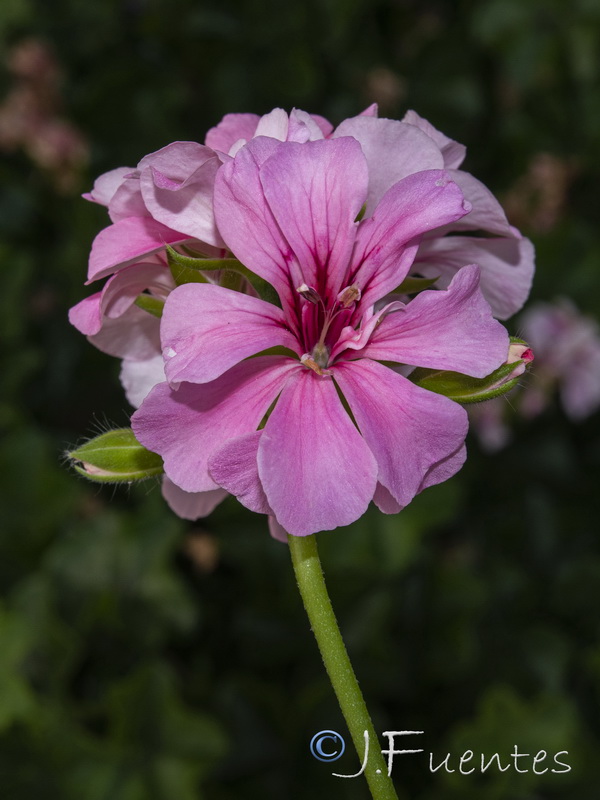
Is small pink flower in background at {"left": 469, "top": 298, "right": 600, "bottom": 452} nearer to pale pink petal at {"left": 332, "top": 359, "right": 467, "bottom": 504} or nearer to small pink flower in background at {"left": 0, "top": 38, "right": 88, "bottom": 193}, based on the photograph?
small pink flower in background at {"left": 0, "top": 38, "right": 88, "bottom": 193}

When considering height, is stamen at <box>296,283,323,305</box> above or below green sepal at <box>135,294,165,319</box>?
above

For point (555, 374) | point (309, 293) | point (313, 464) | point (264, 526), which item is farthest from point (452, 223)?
point (555, 374)

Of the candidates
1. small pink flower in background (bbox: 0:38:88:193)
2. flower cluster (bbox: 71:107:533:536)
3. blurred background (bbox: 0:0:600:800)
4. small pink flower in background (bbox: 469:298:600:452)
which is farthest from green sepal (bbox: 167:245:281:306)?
small pink flower in background (bbox: 0:38:88:193)

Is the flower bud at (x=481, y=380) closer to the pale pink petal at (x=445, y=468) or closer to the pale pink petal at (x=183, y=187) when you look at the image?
the pale pink petal at (x=445, y=468)

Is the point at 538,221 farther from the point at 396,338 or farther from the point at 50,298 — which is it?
the point at 396,338

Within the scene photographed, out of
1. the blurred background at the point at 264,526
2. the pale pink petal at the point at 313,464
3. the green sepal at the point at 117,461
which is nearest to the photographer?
the pale pink petal at the point at 313,464

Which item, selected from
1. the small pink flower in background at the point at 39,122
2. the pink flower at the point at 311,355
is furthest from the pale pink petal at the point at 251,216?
the small pink flower in background at the point at 39,122

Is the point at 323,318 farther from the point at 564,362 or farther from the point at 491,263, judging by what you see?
the point at 564,362
